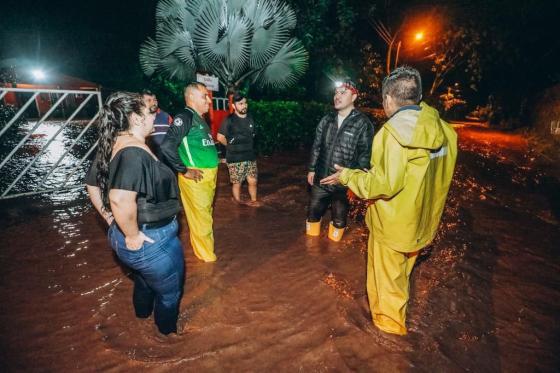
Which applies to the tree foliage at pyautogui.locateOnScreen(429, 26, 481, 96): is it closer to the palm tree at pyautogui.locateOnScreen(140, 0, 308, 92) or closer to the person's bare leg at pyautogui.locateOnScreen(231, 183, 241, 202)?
the palm tree at pyautogui.locateOnScreen(140, 0, 308, 92)

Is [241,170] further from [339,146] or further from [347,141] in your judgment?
[347,141]

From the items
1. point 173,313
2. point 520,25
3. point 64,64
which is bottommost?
point 173,313

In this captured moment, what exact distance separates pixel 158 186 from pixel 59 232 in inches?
136

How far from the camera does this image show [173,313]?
2527 mm

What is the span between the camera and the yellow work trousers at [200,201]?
10.7 feet

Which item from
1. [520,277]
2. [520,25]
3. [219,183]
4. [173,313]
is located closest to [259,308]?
[173,313]

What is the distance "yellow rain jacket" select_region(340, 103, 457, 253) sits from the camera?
219 centimetres

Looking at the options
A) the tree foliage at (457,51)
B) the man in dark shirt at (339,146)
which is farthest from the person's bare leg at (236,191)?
the tree foliage at (457,51)

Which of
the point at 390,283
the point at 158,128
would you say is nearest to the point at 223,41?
the point at 158,128

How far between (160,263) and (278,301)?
1.45 meters

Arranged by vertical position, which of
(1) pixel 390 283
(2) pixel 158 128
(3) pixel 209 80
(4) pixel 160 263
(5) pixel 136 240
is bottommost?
(1) pixel 390 283

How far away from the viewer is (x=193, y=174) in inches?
123

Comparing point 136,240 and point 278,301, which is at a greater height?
point 136,240

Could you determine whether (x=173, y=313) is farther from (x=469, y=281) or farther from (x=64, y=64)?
(x=64, y=64)
